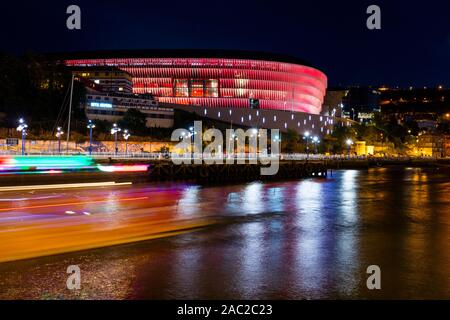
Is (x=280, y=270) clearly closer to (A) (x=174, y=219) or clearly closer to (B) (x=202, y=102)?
(A) (x=174, y=219)

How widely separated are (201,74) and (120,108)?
44.2 m

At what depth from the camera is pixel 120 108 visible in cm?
10519

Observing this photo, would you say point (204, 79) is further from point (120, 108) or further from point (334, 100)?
point (334, 100)

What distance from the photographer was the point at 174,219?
1914cm

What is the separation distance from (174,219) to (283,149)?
9720 centimetres

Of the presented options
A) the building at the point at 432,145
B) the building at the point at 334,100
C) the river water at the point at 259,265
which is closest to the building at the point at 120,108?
the building at the point at 334,100

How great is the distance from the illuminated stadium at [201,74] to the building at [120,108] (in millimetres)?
27772

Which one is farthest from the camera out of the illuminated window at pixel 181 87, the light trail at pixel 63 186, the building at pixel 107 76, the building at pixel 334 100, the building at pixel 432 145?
the building at pixel 334 100

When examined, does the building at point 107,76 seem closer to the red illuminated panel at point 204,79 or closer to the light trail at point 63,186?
the red illuminated panel at point 204,79

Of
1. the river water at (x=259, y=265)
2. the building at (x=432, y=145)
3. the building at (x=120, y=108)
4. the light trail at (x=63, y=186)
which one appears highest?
the building at (x=120, y=108)

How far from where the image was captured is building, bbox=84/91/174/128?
102000 mm

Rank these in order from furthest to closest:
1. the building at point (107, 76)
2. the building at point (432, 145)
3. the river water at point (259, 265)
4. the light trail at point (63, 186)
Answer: the building at point (432, 145) < the building at point (107, 76) < the light trail at point (63, 186) < the river water at point (259, 265)

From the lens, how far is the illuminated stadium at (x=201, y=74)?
14300 cm

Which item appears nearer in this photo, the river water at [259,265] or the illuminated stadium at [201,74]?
the river water at [259,265]
